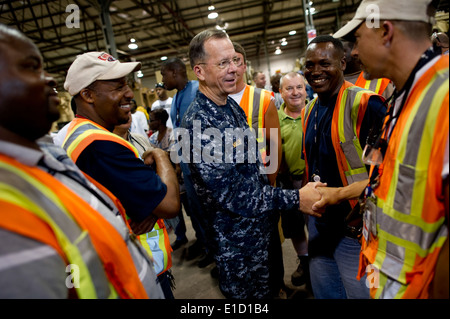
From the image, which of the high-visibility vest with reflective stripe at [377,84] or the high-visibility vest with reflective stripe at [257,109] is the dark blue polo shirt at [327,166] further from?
the high-visibility vest with reflective stripe at [377,84]

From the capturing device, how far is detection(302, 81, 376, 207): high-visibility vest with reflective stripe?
1718mm

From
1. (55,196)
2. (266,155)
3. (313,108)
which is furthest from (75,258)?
(266,155)

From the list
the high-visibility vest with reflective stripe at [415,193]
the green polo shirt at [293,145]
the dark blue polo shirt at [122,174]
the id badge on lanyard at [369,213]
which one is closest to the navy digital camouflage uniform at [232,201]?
the dark blue polo shirt at [122,174]

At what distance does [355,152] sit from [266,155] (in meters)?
1.20

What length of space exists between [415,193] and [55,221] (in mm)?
1152

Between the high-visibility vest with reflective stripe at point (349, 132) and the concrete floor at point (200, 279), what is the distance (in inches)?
68.2

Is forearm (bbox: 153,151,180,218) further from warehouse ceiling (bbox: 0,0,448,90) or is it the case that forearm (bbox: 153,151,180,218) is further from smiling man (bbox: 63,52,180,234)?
warehouse ceiling (bbox: 0,0,448,90)

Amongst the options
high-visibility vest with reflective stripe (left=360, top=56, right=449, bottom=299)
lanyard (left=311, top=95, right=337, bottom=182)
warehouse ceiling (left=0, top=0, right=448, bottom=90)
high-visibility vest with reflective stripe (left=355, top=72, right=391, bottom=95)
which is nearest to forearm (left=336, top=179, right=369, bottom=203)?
lanyard (left=311, top=95, right=337, bottom=182)

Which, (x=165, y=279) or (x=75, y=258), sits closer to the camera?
(x=75, y=258)

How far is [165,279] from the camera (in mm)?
1836

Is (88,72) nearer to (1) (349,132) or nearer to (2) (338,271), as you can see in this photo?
(1) (349,132)

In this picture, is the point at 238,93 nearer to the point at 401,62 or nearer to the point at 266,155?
the point at 266,155

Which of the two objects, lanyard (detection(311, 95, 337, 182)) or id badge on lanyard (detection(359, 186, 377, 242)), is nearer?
id badge on lanyard (detection(359, 186, 377, 242))

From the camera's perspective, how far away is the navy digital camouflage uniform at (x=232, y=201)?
66.7 inches
